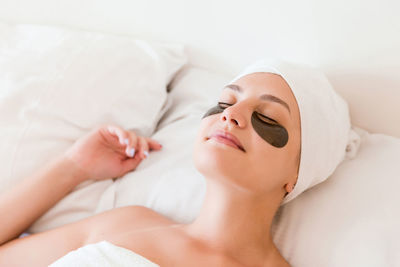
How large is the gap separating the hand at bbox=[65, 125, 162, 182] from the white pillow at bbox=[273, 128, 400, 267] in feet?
1.53

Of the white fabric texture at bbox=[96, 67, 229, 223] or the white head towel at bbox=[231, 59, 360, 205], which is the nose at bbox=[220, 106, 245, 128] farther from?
the white fabric texture at bbox=[96, 67, 229, 223]

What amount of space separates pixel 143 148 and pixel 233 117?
41 cm

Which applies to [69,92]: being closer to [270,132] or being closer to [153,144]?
[153,144]

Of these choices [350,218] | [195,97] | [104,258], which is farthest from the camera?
[195,97]

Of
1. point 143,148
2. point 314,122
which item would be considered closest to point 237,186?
point 314,122

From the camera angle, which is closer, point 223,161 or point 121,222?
point 223,161

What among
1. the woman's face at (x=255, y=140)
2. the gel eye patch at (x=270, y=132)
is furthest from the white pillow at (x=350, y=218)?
the gel eye patch at (x=270, y=132)

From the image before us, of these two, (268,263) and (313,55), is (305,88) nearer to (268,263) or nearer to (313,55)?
(313,55)

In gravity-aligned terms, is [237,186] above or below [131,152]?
above

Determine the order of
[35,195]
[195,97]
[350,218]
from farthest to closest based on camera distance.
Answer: [195,97] → [35,195] → [350,218]

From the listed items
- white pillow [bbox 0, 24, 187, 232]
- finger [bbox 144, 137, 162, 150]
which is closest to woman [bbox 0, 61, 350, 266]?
white pillow [bbox 0, 24, 187, 232]

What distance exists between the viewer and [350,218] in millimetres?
1076

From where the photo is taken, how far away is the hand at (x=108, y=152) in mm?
1274

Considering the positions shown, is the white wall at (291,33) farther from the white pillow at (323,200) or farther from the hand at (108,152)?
the hand at (108,152)
